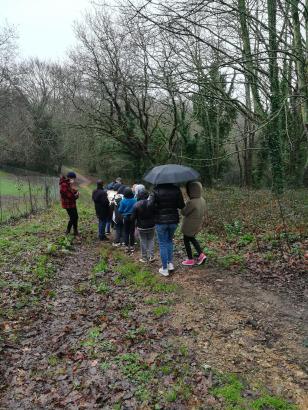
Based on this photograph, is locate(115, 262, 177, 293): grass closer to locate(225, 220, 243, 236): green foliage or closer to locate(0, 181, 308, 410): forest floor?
locate(0, 181, 308, 410): forest floor

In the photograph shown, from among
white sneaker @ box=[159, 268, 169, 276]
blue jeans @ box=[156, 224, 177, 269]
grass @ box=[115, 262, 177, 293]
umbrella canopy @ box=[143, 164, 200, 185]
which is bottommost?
grass @ box=[115, 262, 177, 293]

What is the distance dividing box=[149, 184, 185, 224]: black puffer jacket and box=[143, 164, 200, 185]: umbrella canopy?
1.01 feet

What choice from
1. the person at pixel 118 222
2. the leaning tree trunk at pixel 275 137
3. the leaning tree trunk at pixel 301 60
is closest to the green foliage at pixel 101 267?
the person at pixel 118 222

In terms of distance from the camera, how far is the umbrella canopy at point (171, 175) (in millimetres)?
7902

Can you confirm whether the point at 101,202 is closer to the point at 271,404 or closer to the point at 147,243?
the point at 147,243

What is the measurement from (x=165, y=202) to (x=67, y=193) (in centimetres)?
565

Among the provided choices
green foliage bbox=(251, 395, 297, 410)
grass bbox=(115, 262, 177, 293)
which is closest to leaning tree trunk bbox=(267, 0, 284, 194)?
grass bbox=(115, 262, 177, 293)

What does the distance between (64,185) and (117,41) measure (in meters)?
15.8

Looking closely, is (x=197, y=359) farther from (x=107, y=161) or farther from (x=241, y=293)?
(x=107, y=161)

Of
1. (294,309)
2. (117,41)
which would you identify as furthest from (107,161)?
(294,309)

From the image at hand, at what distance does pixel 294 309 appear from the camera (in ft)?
22.2

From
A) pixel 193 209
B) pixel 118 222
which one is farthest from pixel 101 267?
pixel 193 209

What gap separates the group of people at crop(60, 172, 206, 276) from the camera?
8242 mm

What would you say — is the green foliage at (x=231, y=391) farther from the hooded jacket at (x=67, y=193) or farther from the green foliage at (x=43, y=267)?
→ the hooded jacket at (x=67, y=193)
